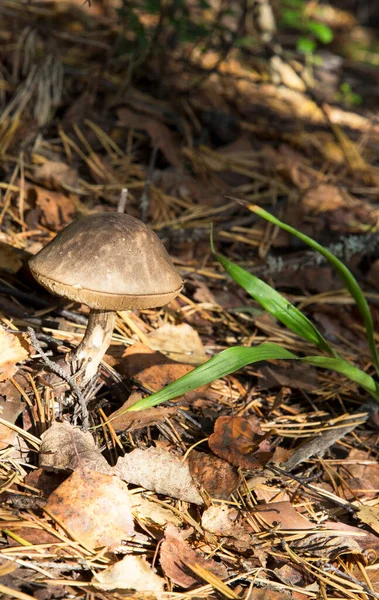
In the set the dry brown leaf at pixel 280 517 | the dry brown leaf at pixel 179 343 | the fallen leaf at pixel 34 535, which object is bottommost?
the dry brown leaf at pixel 280 517

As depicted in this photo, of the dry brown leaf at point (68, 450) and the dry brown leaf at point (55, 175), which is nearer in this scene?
the dry brown leaf at point (68, 450)

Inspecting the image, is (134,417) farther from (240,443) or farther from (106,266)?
(106,266)

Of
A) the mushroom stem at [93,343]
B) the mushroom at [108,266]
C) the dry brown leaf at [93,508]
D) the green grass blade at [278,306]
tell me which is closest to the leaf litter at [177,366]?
the dry brown leaf at [93,508]

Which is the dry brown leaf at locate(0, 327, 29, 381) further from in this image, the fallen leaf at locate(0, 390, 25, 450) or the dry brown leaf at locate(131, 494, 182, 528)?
the dry brown leaf at locate(131, 494, 182, 528)

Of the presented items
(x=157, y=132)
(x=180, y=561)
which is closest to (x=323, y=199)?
(x=157, y=132)

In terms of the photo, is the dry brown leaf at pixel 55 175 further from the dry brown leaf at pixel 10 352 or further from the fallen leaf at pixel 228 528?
the fallen leaf at pixel 228 528

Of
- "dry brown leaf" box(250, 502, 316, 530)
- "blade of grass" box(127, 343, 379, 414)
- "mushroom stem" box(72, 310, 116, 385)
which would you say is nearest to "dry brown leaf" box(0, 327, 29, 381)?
"mushroom stem" box(72, 310, 116, 385)

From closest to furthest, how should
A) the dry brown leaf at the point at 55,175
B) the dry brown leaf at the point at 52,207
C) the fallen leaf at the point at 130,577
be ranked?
the fallen leaf at the point at 130,577 < the dry brown leaf at the point at 52,207 < the dry brown leaf at the point at 55,175

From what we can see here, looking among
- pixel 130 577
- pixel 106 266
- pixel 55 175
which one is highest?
pixel 106 266
